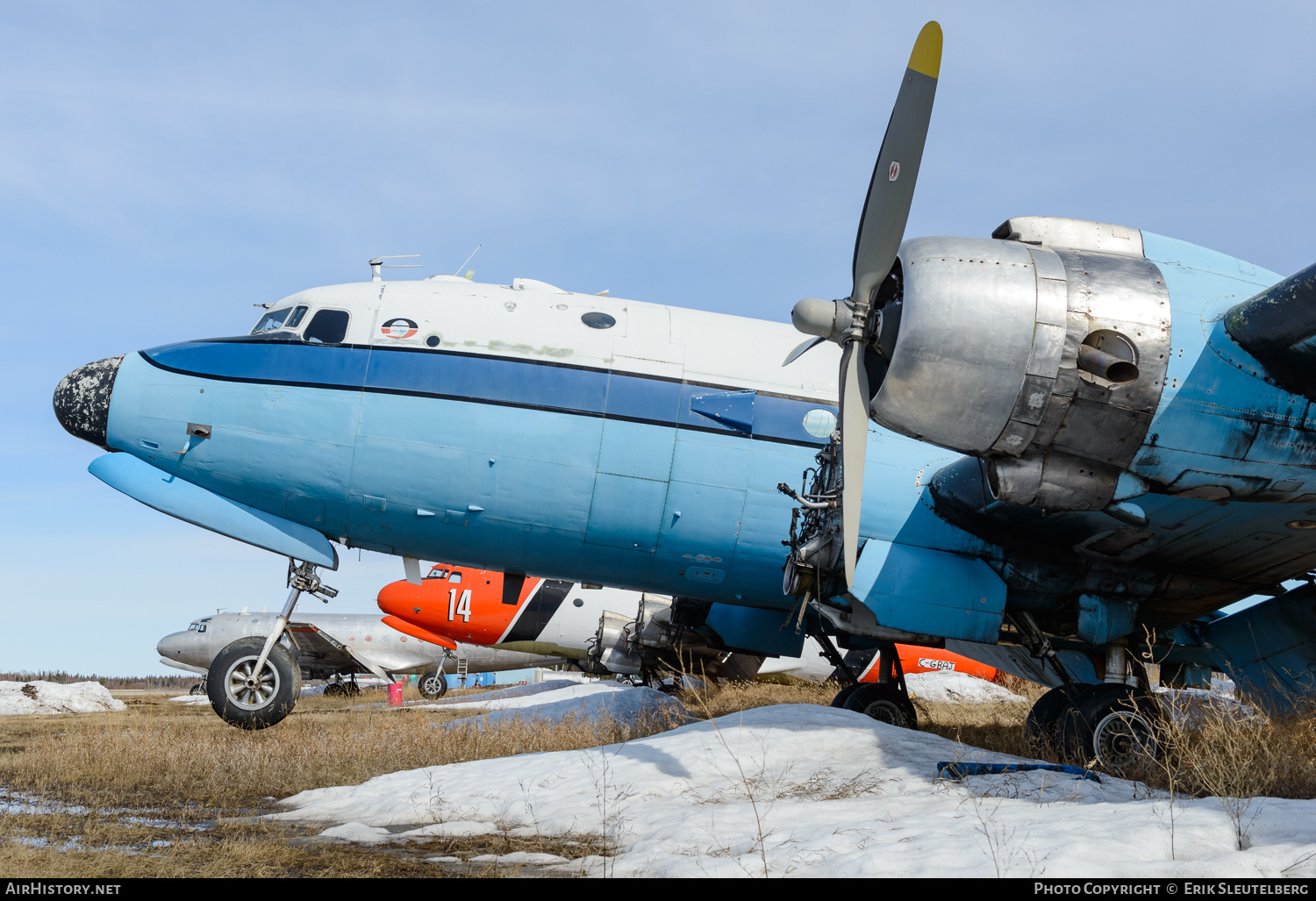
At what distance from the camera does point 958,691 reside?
27.8m

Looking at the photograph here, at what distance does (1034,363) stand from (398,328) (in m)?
7.64

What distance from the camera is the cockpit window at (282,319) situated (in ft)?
38.8

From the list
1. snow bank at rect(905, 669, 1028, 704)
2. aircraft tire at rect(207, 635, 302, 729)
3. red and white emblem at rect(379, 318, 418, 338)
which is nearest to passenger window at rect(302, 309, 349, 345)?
red and white emblem at rect(379, 318, 418, 338)

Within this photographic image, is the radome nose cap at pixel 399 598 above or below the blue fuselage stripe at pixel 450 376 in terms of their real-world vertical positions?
below

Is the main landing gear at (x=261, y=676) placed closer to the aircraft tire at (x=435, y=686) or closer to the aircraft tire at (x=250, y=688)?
the aircraft tire at (x=250, y=688)

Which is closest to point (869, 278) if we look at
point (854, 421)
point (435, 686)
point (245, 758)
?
point (854, 421)

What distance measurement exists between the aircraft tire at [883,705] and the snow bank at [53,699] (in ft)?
90.8

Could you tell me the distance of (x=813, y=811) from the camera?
273 inches

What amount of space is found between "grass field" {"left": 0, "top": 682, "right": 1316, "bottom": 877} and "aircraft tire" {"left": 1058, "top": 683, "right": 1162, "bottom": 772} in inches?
17.9

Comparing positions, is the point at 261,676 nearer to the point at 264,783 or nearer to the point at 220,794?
the point at 264,783

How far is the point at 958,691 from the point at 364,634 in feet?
77.5

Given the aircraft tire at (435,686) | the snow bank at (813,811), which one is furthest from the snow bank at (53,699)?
the snow bank at (813,811)

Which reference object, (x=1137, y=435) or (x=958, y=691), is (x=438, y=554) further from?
(x=958, y=691)
